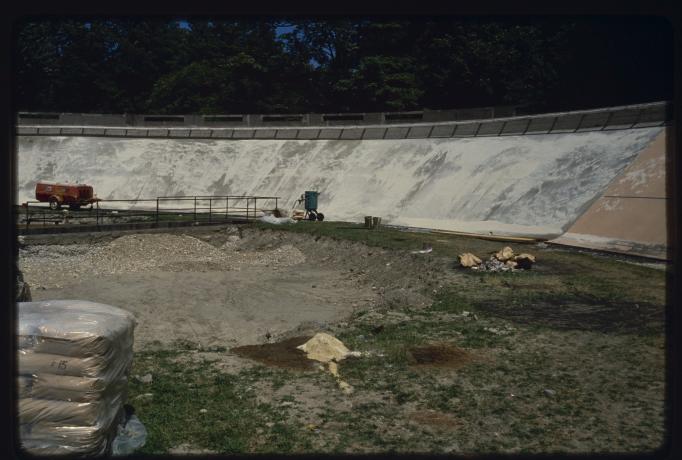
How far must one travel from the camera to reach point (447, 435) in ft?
22.2

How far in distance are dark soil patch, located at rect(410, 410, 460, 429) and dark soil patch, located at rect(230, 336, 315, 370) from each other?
2.59 m

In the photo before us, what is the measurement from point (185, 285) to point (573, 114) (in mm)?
21866

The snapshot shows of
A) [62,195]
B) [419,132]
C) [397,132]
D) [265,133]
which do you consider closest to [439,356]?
[419,132]

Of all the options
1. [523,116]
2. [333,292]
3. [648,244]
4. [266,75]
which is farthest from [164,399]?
[266,75]

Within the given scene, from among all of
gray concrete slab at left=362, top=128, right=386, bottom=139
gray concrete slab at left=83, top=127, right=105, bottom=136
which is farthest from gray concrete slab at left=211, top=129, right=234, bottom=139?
gray concrete slab at left=362, top=128, right=386, bottom=139

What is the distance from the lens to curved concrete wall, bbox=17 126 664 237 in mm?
25250

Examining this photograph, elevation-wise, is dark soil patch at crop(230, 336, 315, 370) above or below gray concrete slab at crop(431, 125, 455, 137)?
below

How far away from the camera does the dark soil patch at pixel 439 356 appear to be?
9.48 metres

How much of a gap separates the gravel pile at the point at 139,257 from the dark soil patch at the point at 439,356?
44.3 ft

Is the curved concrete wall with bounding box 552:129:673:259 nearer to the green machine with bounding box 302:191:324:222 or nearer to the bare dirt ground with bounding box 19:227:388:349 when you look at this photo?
the bare dirt ground with bounding box 19:227:388:349

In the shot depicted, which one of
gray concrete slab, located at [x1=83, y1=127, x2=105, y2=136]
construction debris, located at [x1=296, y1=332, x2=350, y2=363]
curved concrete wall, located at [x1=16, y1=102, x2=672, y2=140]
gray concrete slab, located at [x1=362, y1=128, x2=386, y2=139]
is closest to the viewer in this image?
construction debris, located at [x1=296, y1=332, x2=350, y2=363]

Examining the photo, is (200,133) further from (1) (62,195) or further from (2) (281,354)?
(2) (281,354)

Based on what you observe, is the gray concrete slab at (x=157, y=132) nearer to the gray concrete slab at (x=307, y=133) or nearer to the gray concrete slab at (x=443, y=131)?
the gray concrete slab at (x=307, y=133)

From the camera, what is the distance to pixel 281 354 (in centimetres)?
1042
